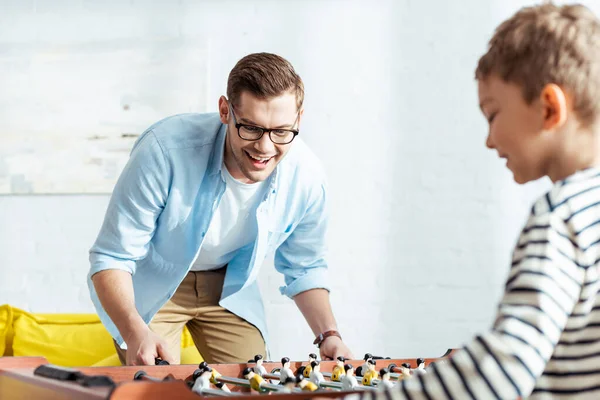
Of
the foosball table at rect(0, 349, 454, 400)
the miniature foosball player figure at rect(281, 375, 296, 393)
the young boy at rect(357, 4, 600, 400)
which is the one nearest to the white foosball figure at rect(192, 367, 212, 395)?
the foosball table at rect(0, 349, 454, 400)

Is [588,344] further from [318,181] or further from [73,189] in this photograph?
[73,189]

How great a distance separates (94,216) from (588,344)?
3.12m

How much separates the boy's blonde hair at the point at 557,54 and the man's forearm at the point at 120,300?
1.24 m

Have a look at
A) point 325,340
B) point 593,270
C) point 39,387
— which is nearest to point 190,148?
point 325,340

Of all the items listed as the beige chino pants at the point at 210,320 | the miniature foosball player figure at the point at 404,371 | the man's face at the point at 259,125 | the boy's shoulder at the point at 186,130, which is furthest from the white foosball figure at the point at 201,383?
the beige chino pants at the point at 210,320

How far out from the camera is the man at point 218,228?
6.90 feet

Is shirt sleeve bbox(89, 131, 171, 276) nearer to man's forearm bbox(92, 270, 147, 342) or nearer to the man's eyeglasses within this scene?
man's forearm bbox(92, 270, 147, 342)

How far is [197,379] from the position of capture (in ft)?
5.03

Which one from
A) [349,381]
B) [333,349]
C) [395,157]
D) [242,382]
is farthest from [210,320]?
[395,157]

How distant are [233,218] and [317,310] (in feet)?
1.28

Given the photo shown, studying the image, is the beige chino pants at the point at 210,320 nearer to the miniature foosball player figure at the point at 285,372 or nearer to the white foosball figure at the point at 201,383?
the miniature foosball player figure at the point at 285,372

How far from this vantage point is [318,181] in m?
2.46

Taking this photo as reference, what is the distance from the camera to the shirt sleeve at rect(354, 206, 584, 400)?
923 millimetres

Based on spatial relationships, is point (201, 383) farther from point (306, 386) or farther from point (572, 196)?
point (572, 196)
